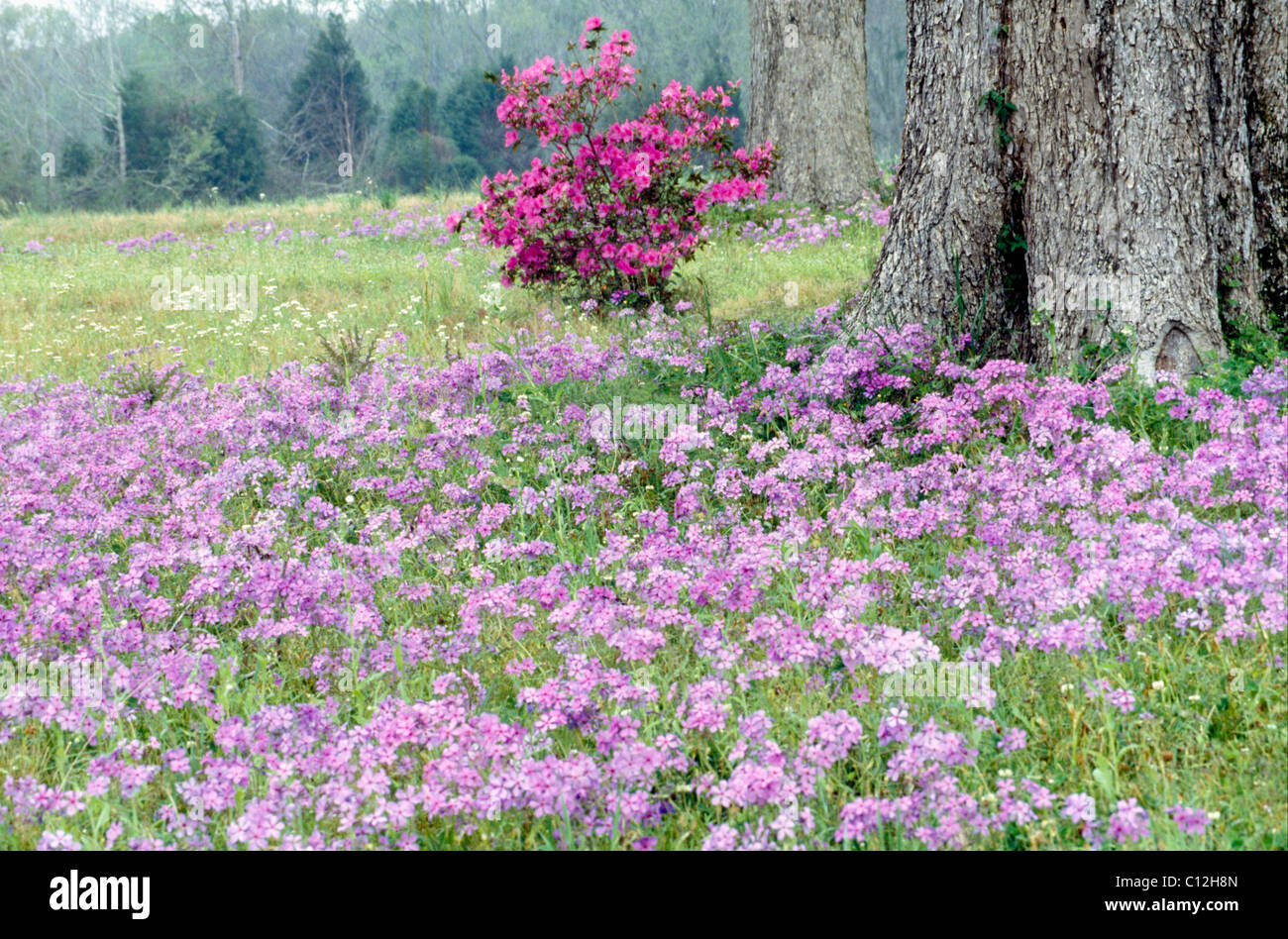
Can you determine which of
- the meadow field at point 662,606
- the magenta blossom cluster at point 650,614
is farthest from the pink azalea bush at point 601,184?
the magenta blossom cluster at point 650,614

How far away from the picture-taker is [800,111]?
12.9 meters

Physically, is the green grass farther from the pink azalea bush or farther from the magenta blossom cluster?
the magenta blossom cluster

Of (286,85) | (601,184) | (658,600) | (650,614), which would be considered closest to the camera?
(650,614)

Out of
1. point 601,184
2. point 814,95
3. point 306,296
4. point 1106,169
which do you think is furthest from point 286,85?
point 1106,169

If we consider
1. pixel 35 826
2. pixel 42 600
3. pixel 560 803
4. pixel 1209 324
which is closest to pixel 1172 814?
pixel 560 803

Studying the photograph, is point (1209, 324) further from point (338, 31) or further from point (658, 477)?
point (338, 31)

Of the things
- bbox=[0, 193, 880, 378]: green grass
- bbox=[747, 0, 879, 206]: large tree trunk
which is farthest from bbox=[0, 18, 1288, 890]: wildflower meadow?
bbox=[747, 0, 879, 206]: large tree trunk

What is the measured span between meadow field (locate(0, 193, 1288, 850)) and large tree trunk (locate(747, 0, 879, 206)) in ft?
24.8

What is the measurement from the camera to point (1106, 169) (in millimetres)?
4516

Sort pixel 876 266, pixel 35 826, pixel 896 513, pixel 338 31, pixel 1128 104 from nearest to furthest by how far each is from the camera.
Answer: pixel 35 826 < pixel 896 513 < pixel 1128 104 < pixel 876 266 < pixel 338 31

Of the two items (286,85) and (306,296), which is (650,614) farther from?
(286,85)

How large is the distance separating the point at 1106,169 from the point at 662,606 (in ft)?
9.34

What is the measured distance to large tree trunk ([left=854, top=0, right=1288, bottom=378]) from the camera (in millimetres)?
4449

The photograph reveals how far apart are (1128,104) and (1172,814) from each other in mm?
3271
